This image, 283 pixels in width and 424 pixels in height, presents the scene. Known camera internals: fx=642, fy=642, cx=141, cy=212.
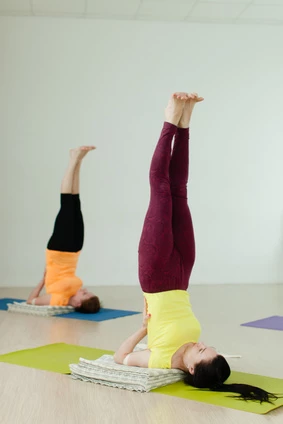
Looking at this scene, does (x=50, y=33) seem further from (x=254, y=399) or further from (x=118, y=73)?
(x=254, y=399)

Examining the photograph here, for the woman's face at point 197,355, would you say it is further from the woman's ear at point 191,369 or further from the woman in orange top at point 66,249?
the woman in orange top at point 66,249

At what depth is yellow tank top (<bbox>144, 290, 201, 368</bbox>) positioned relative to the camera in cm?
292

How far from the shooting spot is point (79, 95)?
23.7 ft

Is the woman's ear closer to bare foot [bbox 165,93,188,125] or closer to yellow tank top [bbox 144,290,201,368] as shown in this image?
yellow tank top [bbox 144,290,201,368]

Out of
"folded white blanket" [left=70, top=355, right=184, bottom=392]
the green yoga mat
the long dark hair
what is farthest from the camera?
"folded white blanket" [left=70, top=355, right=184, bottom=392]

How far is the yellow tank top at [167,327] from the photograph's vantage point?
2.92m

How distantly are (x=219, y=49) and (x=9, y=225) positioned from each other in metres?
3.09

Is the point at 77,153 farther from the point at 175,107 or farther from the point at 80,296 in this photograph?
the point at 175,107

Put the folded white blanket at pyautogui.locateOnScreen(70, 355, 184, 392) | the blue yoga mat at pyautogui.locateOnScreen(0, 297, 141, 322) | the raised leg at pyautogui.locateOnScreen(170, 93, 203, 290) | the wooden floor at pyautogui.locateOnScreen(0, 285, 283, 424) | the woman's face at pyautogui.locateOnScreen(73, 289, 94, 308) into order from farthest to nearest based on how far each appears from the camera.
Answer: the woman's face at pyautogui.locateOnScreen(73, 289, 94, 308) → the blue yoga mat at pyautogui.locateOnScreen(0, 297, 141, 322) → the raised leg at pyautogui.locateOnScreen(170, 93, 203, 290) → the folded white blanket at pyautogui.locateOnScreen(70, 355, 184, 392) → the wooden floor at pyautogui.locateOnScreen(0, 285, 283, 424)

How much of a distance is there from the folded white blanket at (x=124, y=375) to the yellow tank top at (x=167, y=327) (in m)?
0.07

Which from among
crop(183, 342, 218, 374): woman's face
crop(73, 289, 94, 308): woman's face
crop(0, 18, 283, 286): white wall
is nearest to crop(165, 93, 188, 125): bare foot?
crop(183, 342, 218, 374): woman's face

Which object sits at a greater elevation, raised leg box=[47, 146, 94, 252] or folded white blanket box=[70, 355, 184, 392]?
raised leg box=[47, 146, 94, 252]

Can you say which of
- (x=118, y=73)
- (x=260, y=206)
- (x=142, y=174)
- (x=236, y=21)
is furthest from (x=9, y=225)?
(x=236, y=21)

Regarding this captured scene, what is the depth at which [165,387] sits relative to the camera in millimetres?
2844
